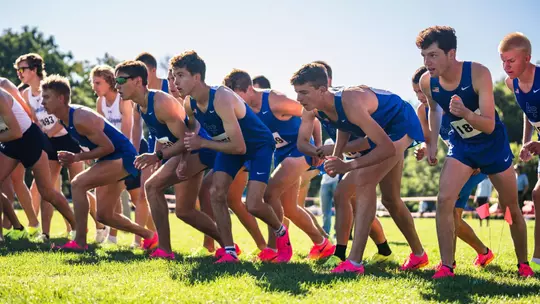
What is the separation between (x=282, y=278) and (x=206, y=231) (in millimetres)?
2482

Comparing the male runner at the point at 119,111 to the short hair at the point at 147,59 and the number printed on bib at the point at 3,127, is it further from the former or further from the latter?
the number printed on bib at the point at 3,127

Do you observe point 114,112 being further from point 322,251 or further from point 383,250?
point 383,250

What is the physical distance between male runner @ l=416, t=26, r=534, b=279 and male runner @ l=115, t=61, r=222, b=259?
2.81m

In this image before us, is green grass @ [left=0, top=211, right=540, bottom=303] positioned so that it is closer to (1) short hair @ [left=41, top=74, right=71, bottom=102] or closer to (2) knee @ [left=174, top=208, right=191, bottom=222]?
(2) knee @ [left=174, top=208, right=191, bottom=222]

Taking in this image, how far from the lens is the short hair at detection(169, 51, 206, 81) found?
736 cm

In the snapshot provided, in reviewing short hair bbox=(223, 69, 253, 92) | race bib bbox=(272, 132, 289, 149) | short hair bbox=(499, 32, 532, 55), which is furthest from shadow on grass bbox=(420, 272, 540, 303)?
short hair bbox=(223, 69, 253, 92)

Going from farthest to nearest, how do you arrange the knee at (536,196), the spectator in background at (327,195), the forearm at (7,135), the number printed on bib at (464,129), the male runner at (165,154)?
the spectator in background at (327,195)
the forearm at (7,135)
the male runner at (165,154)
the knee at (536,196)
the number printed on bib at (464,129)

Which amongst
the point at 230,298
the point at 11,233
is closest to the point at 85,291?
the point at 230,298

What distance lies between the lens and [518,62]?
663cm

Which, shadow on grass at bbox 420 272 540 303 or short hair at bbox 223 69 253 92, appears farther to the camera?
short hair at bbox 223 69 253 92

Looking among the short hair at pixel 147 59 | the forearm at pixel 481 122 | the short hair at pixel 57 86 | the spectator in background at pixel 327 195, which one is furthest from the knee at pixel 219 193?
the spectator in background at pixel 327 195

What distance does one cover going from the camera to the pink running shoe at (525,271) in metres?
6.50

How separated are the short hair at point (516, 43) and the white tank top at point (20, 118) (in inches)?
241

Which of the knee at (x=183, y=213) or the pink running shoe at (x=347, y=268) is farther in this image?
the knee at (x=183, y=213)
